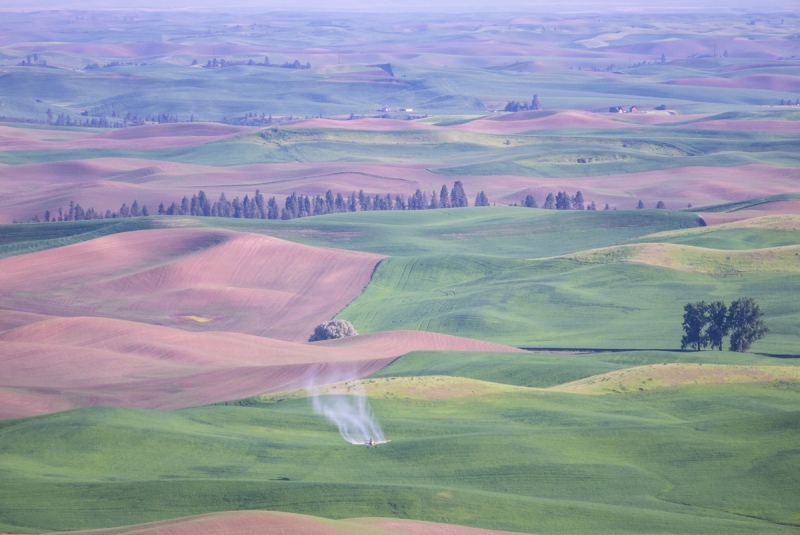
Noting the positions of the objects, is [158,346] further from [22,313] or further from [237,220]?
[237,220]

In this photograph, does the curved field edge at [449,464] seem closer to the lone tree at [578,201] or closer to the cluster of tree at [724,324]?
the cluster of tree at [724,324]

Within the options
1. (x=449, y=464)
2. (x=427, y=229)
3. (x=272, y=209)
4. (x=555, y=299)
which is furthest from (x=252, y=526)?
(x=272, y=209)

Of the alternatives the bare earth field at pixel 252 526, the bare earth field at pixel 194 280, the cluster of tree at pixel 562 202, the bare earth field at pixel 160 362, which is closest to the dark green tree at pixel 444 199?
the cluster of tree at pixel 562 202

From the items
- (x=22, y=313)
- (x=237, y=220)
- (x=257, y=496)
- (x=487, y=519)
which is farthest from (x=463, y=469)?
(x=237, y=220)

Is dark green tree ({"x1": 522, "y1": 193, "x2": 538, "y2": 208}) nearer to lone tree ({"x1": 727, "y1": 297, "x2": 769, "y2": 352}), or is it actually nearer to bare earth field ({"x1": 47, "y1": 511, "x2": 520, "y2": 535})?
lone tree ({"x1": 727, "y1": 297, "x2": 769, "y2": 352})

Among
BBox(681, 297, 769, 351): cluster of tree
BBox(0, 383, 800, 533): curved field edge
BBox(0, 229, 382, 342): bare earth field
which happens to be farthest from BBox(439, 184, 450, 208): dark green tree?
BBox(0, 383, 800, 533): curved field edge
